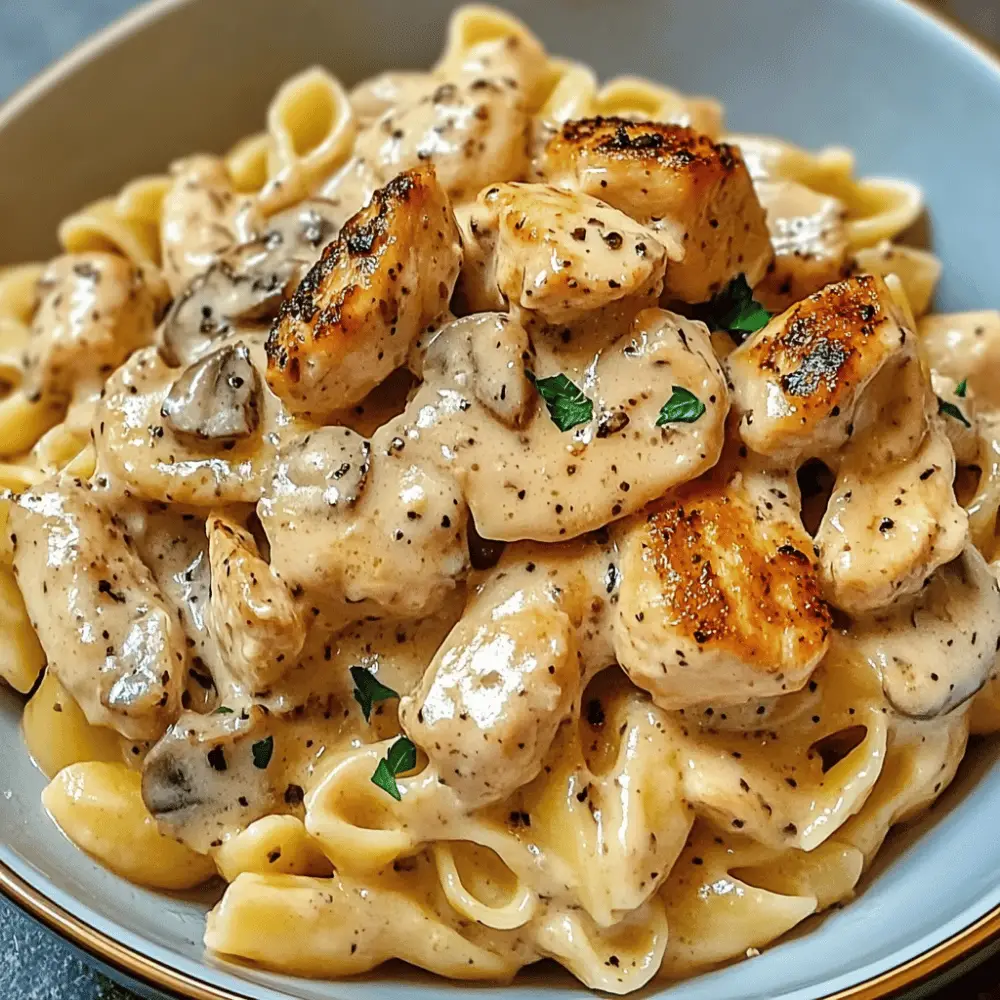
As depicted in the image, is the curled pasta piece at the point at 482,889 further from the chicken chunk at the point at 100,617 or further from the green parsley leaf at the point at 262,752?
the chicken chunk at the point at 100,617

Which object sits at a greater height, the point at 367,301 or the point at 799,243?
the point at 367,301

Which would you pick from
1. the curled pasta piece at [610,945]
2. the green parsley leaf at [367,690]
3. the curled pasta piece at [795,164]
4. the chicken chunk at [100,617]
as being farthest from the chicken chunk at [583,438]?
the curled pasta piece at [795,164]

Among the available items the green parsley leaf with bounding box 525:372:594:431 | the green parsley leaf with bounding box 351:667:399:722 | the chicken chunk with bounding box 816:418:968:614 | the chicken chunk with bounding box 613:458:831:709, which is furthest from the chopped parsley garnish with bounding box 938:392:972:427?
the green parsley leaf with bounding box 351:667:399:722

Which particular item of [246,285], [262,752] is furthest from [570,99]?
[262,752]

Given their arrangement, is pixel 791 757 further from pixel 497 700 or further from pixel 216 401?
pixel 216 401

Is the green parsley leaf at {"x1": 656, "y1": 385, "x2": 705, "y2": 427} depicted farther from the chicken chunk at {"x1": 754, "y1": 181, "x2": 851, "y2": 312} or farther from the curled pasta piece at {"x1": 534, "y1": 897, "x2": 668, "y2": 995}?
the curled pasta piece at {"x1": 534, "y1": 897, "x2": 668, "y2": 995}

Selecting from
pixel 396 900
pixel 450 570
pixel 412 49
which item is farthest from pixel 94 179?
pixel 396 900

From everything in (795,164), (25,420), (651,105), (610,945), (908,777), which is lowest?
(610,945)
